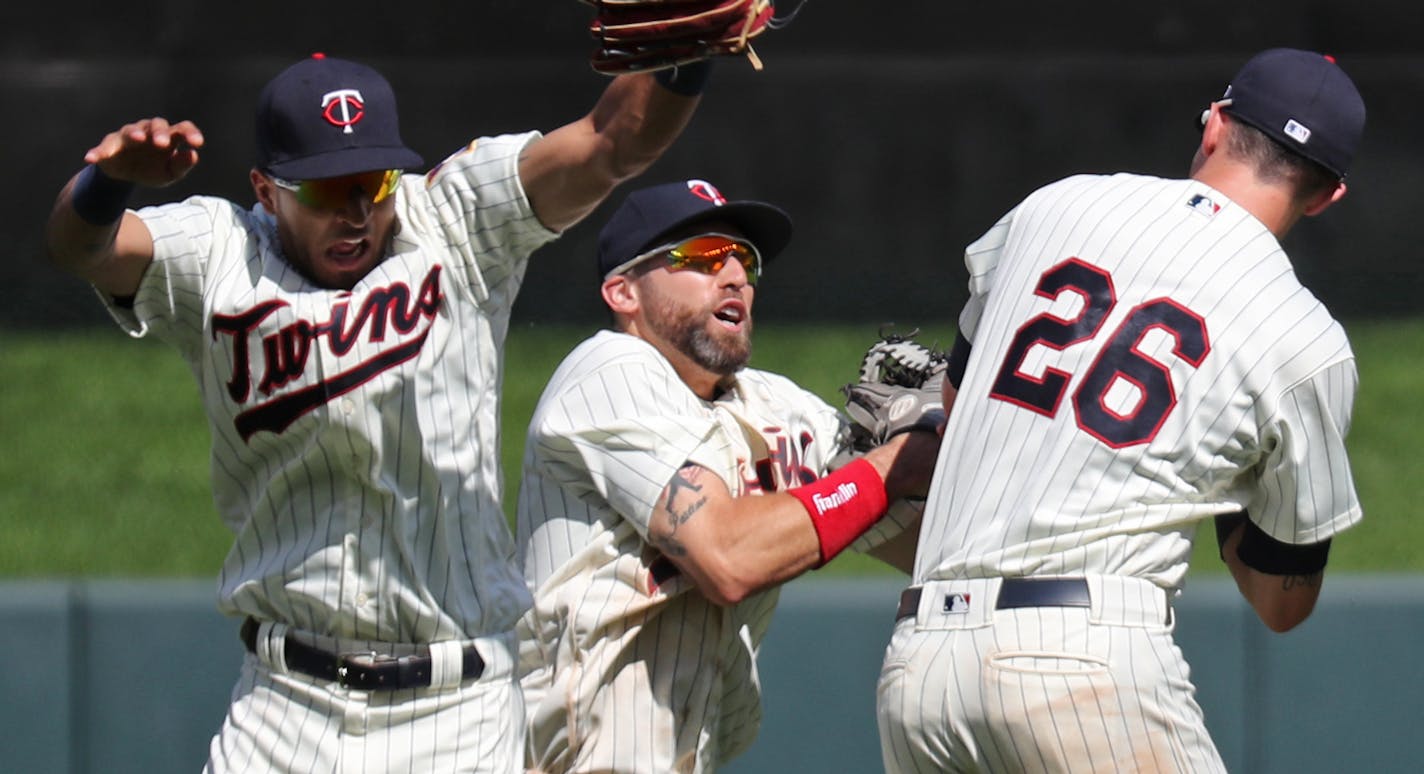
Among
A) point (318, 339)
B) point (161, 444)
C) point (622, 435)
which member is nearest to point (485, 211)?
point (318, 339)

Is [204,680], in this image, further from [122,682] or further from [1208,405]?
[1208,405]

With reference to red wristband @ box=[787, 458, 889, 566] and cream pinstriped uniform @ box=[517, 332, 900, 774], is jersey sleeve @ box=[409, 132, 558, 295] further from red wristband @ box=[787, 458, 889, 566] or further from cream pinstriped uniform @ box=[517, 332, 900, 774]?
red wristband @ box=[787, 458, 889, 566]

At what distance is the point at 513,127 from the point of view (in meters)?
10.1

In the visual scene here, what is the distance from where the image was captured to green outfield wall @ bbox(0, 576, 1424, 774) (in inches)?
206

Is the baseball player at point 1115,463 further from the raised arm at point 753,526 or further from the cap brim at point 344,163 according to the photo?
the cap brim at point 344,163

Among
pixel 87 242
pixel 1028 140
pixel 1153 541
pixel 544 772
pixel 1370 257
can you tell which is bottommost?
pixel 544 772

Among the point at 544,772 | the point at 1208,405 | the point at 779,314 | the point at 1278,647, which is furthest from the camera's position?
the point at 779,314

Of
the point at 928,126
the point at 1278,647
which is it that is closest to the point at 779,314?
the point at 928,126

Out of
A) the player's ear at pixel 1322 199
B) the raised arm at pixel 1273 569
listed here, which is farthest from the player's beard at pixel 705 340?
the player's ear at pixel 1322 199

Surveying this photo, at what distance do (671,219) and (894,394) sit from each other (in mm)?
547

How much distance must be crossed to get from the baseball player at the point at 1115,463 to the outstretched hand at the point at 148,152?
1323 mm

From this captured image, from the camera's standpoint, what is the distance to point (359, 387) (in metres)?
3.18

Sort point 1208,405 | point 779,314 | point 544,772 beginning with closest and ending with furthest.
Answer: point 1208,405 → point 544,772 → point 779,314

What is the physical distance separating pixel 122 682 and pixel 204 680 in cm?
23
